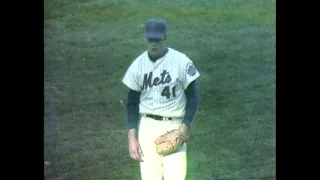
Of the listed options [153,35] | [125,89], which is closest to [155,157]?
[125,89]

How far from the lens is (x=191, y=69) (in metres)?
4.10

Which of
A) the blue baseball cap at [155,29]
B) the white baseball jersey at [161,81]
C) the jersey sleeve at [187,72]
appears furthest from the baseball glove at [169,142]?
the blue baseball cap at [155,29]

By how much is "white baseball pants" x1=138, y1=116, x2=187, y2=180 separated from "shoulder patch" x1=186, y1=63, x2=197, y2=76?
296 millimetres

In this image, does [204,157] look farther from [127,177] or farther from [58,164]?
[58,164]

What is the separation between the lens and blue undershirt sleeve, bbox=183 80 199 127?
411cm

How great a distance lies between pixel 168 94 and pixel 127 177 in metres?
0.56

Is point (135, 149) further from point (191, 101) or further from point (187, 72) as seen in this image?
point (187, 72)

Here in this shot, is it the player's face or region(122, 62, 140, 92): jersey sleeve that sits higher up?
the player's face

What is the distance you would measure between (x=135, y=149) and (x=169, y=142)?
0.21m

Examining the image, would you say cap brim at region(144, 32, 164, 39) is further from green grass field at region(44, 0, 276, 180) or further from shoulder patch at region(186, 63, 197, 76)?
shoulder patch at region(186, 63, 197, 76)

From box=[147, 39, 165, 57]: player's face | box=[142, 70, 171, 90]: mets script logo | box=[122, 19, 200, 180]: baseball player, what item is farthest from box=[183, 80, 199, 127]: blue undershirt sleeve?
box=[147, 39, 165, 57]: player's face

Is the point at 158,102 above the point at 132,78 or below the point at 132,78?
below
